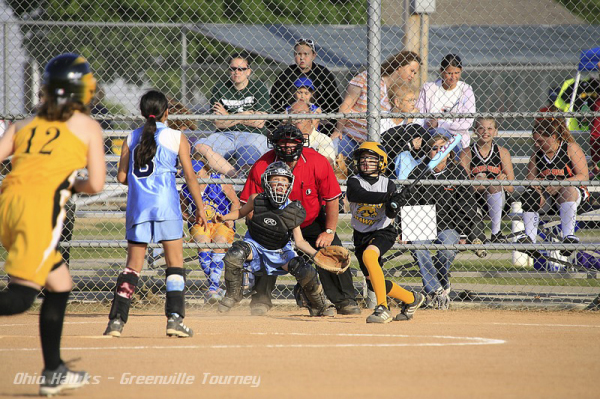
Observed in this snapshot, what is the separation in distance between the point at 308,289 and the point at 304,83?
232cm

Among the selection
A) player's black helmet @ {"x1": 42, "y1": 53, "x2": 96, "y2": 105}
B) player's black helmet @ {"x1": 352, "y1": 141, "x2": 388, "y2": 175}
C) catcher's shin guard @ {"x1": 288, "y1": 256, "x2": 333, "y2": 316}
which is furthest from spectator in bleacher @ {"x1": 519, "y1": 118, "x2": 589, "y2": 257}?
player's black helmet @ {"x1": 42, "y1": 53, "x2": 96, "y2": 105}

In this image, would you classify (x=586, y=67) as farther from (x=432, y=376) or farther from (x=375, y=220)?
(x=432, y=376)

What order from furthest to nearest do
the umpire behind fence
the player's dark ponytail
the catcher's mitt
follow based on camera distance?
the umpire behind fence → the catcher's mitt → the player's dark ponytail

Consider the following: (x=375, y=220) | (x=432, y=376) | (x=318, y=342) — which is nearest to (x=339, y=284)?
(x=375, y=220)

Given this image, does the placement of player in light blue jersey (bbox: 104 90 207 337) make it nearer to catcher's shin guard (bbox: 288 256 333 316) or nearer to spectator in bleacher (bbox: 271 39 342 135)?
catcher's shin guard (bbox: 288 256 333 316)

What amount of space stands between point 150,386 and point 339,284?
3.18 m

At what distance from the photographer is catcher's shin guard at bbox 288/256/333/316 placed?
6.89 meters

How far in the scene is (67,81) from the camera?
429 cm

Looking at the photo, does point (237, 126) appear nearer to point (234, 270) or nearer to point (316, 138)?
point (316, 138)

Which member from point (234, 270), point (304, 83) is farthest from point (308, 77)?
point (234, 270)

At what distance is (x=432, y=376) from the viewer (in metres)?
4.52

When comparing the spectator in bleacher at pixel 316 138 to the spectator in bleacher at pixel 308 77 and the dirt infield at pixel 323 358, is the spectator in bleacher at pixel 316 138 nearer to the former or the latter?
the spectator in bleacher at pixel 308 77

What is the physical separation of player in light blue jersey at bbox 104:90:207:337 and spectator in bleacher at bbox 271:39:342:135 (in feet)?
8.59

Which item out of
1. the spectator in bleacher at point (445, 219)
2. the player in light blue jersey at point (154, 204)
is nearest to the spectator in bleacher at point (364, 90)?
the spectator in bleacher at point (445, 219)
